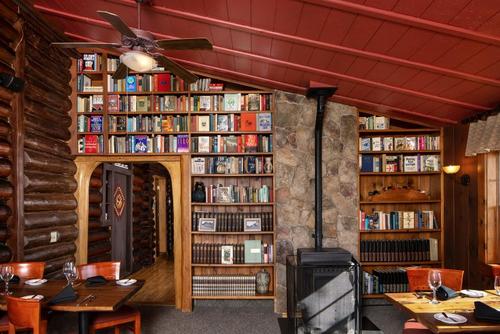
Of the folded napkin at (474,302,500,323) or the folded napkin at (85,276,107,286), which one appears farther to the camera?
the folded napkin at (85,276,107,286)

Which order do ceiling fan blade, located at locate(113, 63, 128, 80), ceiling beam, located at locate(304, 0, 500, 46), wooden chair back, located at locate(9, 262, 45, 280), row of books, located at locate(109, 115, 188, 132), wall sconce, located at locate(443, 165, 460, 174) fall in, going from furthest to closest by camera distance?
row of books, located at locate(109, 115, 188, 132) → wall sconce, located at locate(443, 165, 460, 174) → ceiling fan blade, located at locate(113, 63, 128, 80) → wooden chair back, located at locate(9, 262, 45, 280) → ceiling beam, located at locate(304, 0, 500, 46)

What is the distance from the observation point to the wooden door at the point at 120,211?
Result: 22.0 feet

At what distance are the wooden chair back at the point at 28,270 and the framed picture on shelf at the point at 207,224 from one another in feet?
6.53

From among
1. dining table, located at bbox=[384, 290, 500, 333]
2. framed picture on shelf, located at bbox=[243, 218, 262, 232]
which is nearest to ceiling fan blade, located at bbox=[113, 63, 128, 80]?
framed picture on shelf, located at bbox=[243, 218, 262, 232]

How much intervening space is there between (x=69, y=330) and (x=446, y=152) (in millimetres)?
5000

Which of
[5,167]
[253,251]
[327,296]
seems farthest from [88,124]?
[327,296]

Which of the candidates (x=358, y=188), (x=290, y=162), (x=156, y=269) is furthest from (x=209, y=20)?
(x=156, y=269)

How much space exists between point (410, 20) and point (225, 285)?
3.80m

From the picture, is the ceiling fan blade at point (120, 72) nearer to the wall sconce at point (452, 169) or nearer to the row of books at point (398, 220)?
the row of books at point (398, 220)

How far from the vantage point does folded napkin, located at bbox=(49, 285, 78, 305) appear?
278 cm

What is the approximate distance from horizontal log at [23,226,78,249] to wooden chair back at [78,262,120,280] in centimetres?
85

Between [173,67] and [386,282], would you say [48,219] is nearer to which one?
[173,67]

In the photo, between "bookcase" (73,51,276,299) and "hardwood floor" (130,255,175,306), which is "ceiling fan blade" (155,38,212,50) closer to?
"bookcase" (73,51,276,299)

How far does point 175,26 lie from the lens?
3.92 metres
